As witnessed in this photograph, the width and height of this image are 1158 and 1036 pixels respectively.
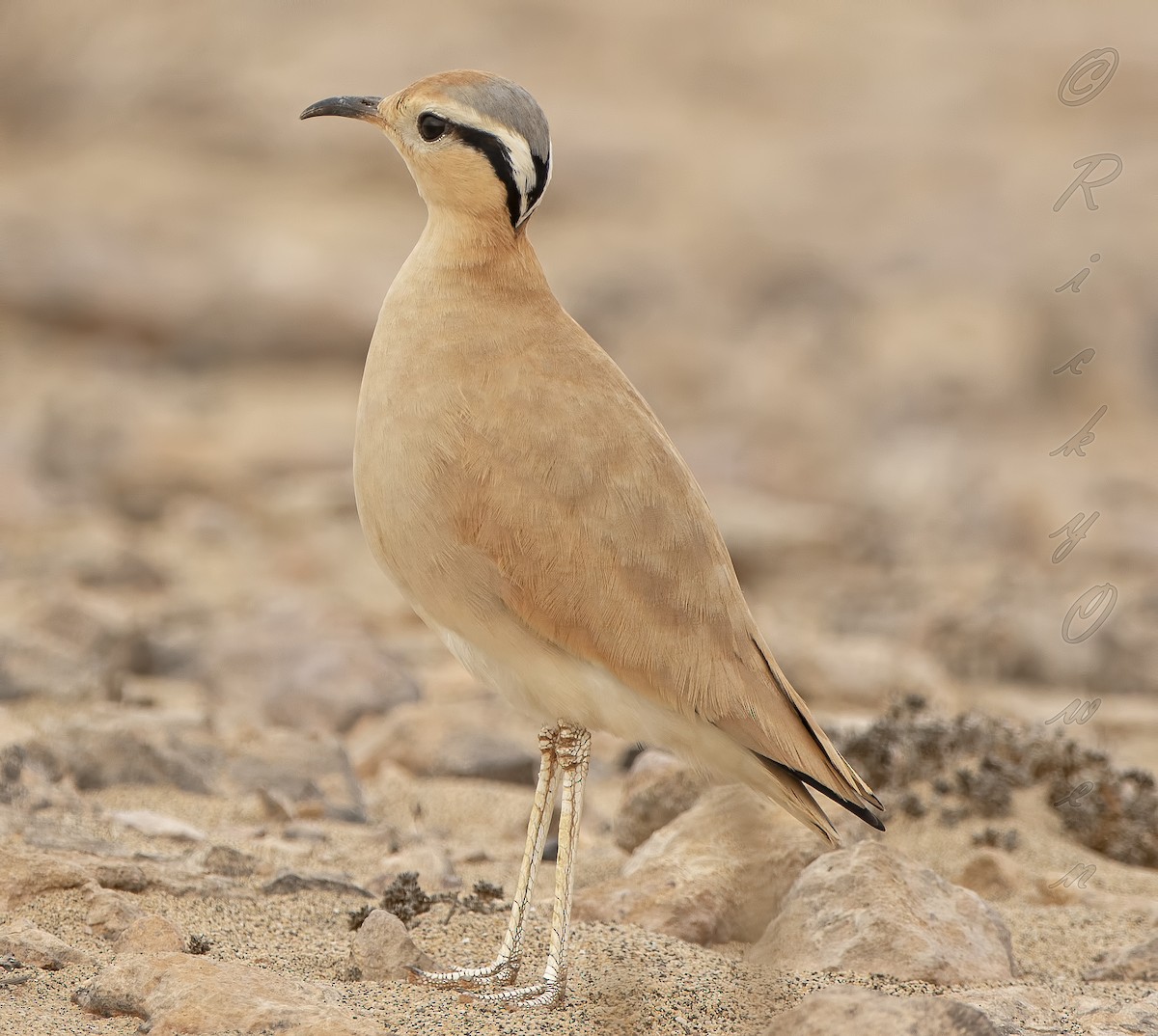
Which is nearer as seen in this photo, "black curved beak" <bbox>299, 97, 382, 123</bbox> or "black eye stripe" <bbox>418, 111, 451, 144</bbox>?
"black eye stripe" <bbox>418, 111, 451, 144</bbox>

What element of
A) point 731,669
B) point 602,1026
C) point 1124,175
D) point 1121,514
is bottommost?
point 602,1026

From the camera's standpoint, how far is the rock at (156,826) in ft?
16.4

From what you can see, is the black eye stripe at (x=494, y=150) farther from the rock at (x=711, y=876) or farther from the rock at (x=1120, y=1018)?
the rock at (x=1120, y=1018)

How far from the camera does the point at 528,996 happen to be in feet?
12.9

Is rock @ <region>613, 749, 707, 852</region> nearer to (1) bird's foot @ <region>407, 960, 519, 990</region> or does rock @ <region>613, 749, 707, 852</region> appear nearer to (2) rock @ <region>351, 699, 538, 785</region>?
(2) rock @ <region>351, 699, 538, 785</region>

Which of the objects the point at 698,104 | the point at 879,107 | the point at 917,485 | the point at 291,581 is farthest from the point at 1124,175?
the point at 291,581

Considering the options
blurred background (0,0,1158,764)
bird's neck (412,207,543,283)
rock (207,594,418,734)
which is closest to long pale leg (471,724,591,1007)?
bird's neck (412,207,543,283)

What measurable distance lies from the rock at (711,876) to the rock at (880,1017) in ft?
3.58

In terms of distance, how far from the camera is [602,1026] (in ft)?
12.4

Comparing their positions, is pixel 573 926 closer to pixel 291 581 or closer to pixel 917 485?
pixel 291 581

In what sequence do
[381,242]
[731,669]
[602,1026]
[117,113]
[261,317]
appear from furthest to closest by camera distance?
[117,113], [381,242], [261,317], [731,669], [602,1026]

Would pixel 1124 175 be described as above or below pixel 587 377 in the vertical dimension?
above

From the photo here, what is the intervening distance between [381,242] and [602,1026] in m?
15.6

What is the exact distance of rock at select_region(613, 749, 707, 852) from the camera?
17.6 feet
